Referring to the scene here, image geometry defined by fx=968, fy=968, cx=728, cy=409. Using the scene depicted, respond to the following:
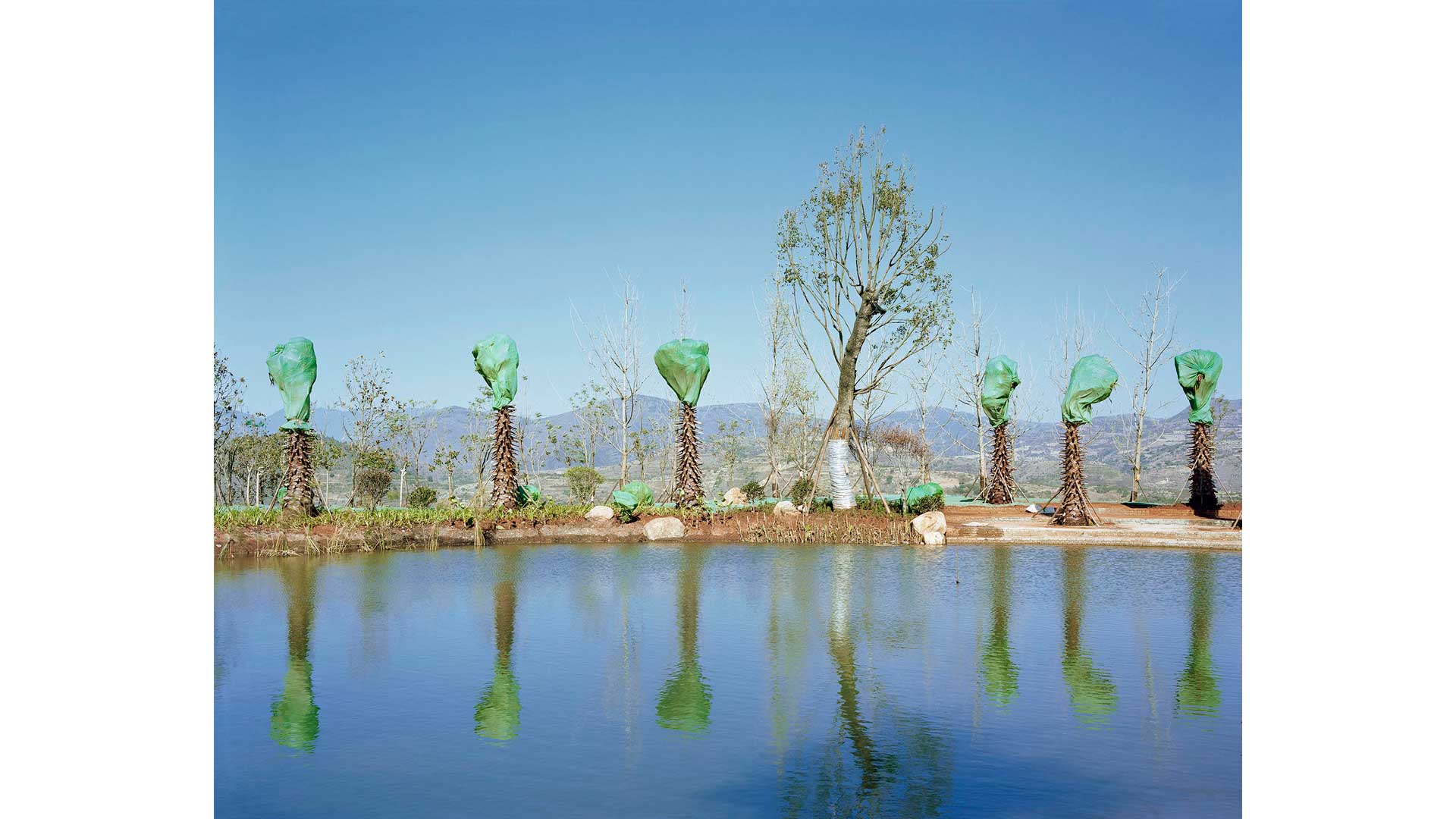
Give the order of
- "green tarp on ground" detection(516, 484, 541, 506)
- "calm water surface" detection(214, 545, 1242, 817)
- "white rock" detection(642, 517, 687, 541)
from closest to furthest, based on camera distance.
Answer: "calm water surface" detection(214, 545, 1242, 817) → "white rock" detection(642, 517, 687, 541) → "green tarp on ground" detection(516, 484, 541, 506)

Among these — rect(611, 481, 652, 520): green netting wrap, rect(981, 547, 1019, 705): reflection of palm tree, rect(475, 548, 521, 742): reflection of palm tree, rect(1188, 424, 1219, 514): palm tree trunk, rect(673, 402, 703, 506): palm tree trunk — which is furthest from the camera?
rect(1188, 424, 1219, 514): palm tree trunk

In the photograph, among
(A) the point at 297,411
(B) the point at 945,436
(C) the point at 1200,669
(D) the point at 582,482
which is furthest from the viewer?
(B) the point at 945,436

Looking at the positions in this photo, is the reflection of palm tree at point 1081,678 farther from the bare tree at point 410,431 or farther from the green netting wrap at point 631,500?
the bare tree at point 410,431

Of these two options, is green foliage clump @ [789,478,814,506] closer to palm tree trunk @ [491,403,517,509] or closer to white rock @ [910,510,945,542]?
white rock @ [910,510,945,542]

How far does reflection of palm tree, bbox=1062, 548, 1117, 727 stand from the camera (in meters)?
5.09

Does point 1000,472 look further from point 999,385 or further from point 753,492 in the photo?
point 753,492

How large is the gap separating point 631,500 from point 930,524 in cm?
396

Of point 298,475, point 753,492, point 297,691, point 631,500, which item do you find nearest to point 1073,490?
point 753,492

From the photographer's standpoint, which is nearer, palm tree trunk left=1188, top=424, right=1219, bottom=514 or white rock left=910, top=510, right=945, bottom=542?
white rock left=910, top=510, right=945, bottom=542

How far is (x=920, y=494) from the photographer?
538 inches

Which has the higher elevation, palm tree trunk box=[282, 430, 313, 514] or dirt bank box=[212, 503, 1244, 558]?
palm tree trunk box=[282, 430, 313, 514]

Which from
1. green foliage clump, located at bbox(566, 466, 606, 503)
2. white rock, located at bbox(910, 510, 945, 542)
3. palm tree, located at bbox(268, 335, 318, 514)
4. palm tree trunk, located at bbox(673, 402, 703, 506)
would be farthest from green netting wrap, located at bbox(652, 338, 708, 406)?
palm tree, located at bbox(268, 335, 318, 514)
